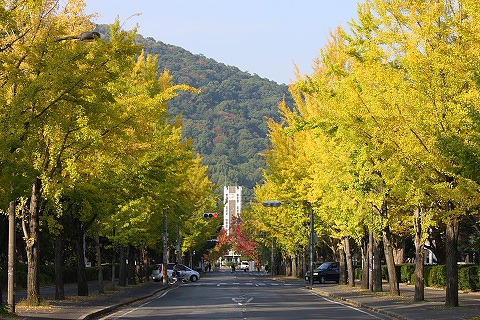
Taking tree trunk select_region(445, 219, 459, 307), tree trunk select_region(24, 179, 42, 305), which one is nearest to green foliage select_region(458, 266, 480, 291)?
tree trunk select_region(445, 219, 459, 307)

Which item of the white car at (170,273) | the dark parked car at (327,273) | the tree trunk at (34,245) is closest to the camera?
the tree trunk at (34,245)

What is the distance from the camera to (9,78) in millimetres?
23344

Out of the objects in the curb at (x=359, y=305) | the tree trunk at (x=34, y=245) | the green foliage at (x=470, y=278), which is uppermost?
the tree trunk at (x=34, y=245)

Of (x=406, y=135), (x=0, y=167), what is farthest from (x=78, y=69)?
(x=406, y=135)

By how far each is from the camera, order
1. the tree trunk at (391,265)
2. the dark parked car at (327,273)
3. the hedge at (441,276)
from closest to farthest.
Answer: the tree trunk at (391,265), the hedge at (441,276), the dark parked car at (327,273)

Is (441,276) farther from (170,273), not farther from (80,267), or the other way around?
(170,273)

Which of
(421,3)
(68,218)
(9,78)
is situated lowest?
(68,218)

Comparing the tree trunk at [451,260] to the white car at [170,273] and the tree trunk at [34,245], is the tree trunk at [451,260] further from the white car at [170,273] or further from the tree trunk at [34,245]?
the white car at [170,273]

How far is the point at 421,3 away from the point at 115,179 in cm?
1385

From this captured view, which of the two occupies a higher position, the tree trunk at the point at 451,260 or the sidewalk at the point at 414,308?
the tree trunk at the point at 451,260

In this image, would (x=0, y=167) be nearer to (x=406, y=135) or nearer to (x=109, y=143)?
(x=109, y=143)

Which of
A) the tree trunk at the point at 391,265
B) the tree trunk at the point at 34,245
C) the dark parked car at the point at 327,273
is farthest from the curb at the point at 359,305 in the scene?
the dark parked car at the point at 327,273

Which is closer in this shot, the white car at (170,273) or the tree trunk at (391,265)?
the tree trunk at (391,265)

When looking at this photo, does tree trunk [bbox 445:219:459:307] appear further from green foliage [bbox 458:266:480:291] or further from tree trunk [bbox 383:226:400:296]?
green foliage [bbox 458:266:480:291]
